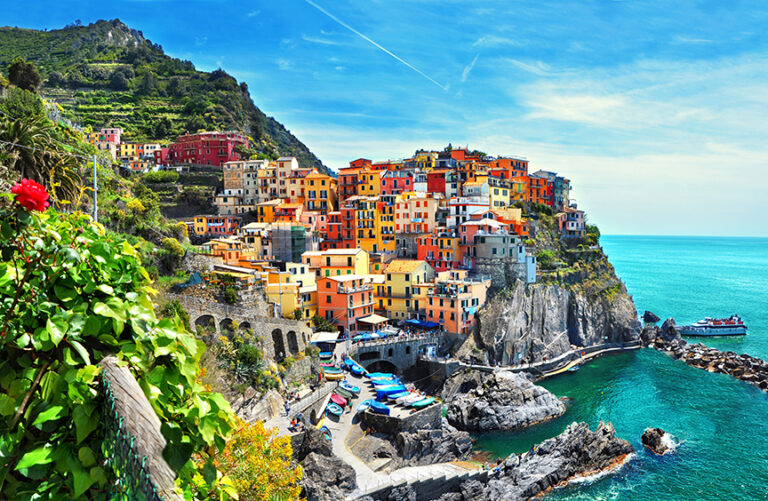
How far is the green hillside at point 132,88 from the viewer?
77750 mm

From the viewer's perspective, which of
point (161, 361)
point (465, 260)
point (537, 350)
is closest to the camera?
point (161, 361)

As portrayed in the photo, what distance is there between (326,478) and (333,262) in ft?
85.7

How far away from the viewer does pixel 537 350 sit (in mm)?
45844

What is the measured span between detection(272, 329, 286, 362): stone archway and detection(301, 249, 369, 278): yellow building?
13.4 metres

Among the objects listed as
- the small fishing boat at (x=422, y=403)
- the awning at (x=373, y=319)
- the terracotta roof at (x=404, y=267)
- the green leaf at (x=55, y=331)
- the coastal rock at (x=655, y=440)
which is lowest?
the coastal rock at (x=655, y=440)

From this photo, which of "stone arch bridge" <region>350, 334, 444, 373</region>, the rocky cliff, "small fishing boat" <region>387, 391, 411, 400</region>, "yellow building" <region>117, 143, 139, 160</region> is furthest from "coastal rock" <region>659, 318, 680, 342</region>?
"yellow building" <region>117, 143, 139, 160</region>

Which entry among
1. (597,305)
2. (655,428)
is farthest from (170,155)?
(655,428)

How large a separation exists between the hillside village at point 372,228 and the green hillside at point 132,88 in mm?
10626

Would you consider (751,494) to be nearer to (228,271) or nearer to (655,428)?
(655,428)

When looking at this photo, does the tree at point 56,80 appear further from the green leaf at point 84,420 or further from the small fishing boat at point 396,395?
the green leaf at point 84,420

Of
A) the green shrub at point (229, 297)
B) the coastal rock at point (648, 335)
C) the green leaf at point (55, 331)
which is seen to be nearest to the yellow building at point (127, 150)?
the green shrub at point (229, 297)

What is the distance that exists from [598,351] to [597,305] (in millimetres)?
5183

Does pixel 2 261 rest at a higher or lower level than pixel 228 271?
higher

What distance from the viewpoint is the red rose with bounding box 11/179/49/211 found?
316cm
